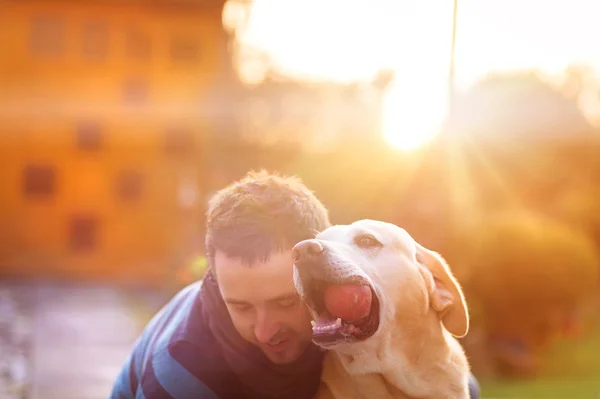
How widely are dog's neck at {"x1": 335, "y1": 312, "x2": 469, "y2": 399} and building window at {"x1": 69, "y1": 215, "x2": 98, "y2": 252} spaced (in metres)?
3.21

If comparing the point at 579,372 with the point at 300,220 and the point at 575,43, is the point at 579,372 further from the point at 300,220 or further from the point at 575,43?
the point at 300,220

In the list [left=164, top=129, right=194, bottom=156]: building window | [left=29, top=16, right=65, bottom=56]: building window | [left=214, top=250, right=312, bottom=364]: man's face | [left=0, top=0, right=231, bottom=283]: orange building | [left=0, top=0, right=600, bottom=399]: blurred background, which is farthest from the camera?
[left=164, top=129, right=194, bottom=156]: building window

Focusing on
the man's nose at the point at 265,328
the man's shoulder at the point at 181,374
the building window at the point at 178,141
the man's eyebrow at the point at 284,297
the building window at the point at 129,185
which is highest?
the building window at the point at 178,141

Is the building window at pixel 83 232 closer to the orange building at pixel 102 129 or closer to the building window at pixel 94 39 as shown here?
the orange building at pixel 102 129

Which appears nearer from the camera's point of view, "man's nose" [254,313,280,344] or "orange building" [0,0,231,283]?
"man's nose" [254,313,280,344]

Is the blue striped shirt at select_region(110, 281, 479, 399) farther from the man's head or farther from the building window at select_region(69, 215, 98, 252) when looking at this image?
the building window at select_region(69, 215, 98, 252)

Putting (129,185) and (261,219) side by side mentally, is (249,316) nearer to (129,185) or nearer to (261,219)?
(261,219)

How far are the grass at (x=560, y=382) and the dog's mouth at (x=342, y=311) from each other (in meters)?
2.05

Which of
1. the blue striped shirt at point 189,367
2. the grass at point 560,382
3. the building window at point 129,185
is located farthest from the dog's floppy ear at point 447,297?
the building window at point 129,185

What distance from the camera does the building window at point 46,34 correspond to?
3.92m

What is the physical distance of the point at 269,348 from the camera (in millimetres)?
1468

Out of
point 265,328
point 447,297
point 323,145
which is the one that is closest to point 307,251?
point 265,328

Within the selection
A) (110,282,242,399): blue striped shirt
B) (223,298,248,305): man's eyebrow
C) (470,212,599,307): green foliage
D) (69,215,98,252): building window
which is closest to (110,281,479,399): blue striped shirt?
(110,282,242,399): blue striped shirt

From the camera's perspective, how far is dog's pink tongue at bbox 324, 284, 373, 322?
1.31 metres
